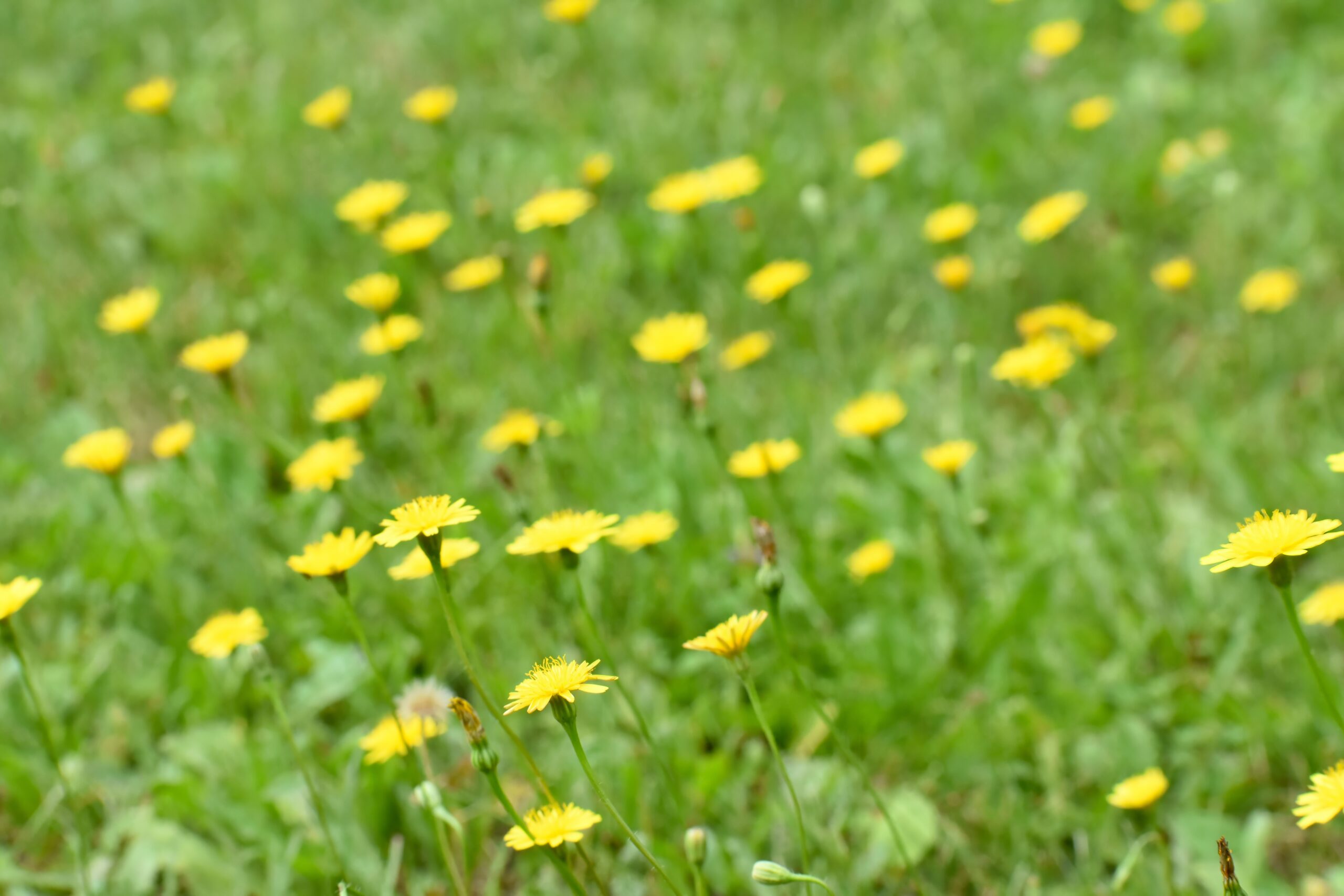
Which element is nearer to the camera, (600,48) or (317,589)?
(317,589)

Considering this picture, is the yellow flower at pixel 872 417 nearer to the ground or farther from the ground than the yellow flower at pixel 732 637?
nearer to the ground

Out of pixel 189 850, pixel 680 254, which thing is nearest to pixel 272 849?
pixel 189 850

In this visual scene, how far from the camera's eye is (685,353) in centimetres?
263

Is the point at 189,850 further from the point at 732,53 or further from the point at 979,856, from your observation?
the point at 732,53

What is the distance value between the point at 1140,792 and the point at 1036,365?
3.23ft

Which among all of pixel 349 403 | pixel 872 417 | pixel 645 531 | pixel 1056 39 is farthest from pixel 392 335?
pixel 1056 39

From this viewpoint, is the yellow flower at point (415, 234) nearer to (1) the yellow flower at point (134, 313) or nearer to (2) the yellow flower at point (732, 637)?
(1) the yellow flower at point (134, 313)

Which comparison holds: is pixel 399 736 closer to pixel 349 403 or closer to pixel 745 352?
pixel 349 403

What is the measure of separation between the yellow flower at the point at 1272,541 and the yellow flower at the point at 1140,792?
0.51m

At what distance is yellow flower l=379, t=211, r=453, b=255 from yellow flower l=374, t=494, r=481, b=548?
1663mm

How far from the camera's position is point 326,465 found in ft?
7.80

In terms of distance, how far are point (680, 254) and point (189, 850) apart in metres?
2.28

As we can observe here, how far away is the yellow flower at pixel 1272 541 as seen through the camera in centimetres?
139

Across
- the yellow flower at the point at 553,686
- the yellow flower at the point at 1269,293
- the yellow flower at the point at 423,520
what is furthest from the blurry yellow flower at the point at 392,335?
the yellow flower at the point at 1269,293
